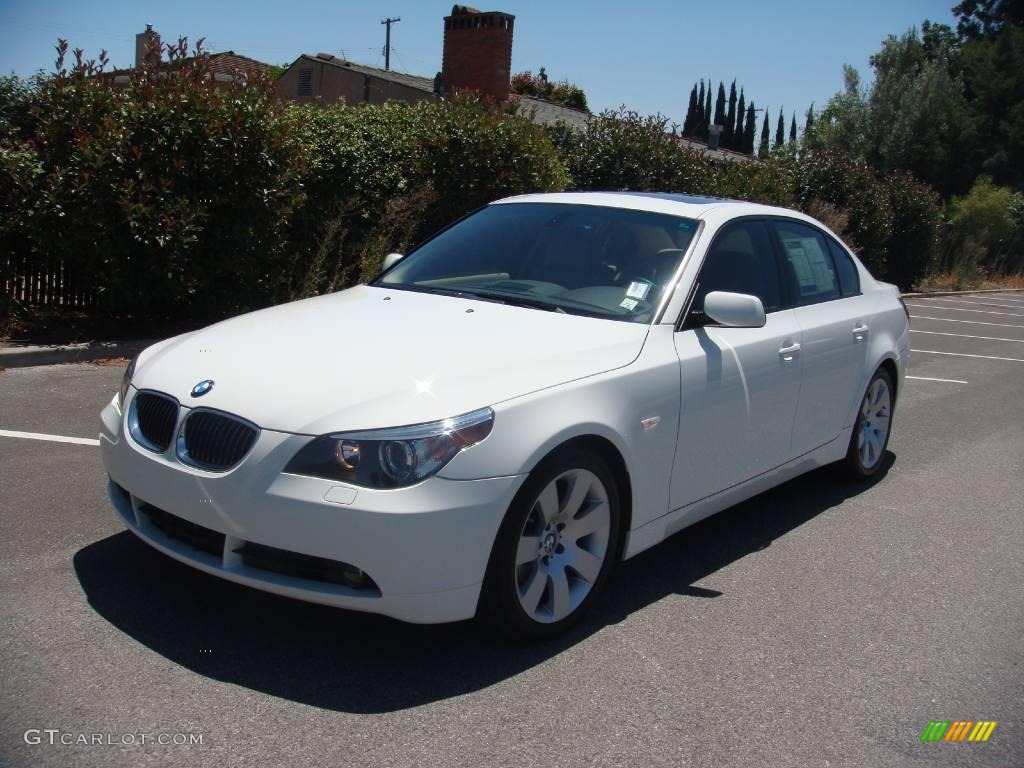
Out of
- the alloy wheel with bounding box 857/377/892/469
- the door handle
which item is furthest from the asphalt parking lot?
the door handle

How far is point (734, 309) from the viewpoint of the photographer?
14.1 feet

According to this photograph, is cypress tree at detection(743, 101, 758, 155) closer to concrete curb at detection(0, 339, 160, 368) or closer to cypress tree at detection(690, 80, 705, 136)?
cypress tree at detection(690, 80, 705, 136)

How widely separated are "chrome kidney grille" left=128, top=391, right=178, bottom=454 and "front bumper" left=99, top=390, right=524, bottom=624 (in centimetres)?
18

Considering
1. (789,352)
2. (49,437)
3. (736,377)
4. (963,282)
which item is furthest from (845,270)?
(963,282)

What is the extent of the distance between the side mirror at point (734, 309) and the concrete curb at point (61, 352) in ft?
20.2

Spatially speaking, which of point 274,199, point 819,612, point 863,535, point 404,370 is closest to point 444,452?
point 404,370

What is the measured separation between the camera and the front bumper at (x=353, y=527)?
10.4 feet

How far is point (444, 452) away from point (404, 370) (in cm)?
45

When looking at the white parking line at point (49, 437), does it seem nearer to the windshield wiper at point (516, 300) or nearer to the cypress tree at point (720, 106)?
the windshield wiper at point (516, 300)

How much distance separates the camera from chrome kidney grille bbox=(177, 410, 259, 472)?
3.33m

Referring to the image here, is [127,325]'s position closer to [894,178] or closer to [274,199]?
[274,199]

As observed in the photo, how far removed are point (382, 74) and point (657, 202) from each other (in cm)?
3029

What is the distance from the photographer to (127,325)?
9750 millimetres

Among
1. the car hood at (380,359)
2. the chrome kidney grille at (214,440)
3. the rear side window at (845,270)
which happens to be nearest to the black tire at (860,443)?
the rear side window at (845,270)
